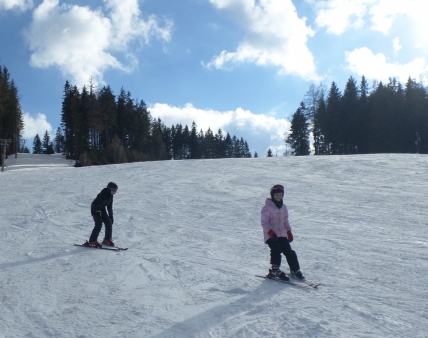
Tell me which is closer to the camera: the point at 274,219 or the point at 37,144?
the point at 274,219

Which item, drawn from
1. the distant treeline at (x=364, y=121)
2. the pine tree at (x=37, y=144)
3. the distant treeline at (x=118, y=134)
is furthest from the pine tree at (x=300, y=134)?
the pine tree at (x=37, y=144)

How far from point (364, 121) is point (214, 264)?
2063 inches

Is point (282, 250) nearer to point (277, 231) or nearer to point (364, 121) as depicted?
point (277, 231)

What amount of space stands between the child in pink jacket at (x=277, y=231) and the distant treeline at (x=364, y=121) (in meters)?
48.6

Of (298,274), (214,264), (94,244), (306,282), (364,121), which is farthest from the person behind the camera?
(364,121)

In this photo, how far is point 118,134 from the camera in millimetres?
66688

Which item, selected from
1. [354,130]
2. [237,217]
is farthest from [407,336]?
[354,130]

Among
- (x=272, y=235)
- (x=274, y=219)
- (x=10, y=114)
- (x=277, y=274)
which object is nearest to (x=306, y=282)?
(x=277, y=274)

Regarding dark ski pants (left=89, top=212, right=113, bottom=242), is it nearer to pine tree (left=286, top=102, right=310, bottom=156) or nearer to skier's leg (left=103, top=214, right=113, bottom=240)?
skier's leg (left=103, top=214, right=113, bottom=240)

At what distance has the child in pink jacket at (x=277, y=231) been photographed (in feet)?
20.1

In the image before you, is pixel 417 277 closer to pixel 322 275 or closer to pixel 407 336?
pixel 322 275

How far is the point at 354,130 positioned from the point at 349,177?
129ft

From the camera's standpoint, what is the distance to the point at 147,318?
4672 millimetres

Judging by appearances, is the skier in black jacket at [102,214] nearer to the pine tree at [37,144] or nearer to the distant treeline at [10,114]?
the distant treeline at [10,114]
